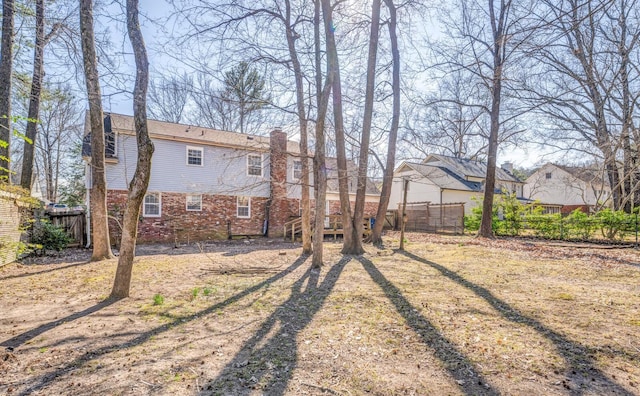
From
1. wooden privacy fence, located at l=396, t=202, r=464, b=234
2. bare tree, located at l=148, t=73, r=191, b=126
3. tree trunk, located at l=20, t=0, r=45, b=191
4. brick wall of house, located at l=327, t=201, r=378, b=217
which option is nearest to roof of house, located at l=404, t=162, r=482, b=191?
wooden privacy fence, located at l=396, t=202, r=464, b=234

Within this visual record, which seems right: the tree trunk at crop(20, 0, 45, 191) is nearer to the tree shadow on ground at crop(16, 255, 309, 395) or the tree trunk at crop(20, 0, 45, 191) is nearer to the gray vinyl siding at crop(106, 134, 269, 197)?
the gray vinyl siding at crop(106, 134, 269, 197)

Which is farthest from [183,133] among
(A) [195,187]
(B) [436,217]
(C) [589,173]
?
(C) [589,173]

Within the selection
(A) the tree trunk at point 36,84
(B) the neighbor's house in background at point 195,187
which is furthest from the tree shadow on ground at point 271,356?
(B) the neighbor's house in background at point 195,187

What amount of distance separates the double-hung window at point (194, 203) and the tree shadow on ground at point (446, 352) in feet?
38.2

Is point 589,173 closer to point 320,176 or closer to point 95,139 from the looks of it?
point 320,176

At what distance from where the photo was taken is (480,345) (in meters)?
3.60

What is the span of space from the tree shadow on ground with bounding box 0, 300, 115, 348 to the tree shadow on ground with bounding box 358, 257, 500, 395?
429 cm

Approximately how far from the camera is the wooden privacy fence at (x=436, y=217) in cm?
1880

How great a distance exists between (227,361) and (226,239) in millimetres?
12958

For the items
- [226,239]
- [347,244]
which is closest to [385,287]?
[347,244]

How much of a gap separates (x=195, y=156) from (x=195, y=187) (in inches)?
56.8

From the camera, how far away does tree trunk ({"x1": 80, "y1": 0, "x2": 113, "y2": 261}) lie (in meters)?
7.57

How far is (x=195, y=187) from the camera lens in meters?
15.1

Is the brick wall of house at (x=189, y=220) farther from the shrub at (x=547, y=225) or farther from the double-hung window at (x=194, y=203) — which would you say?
the shrub at (x=547, y=225)
